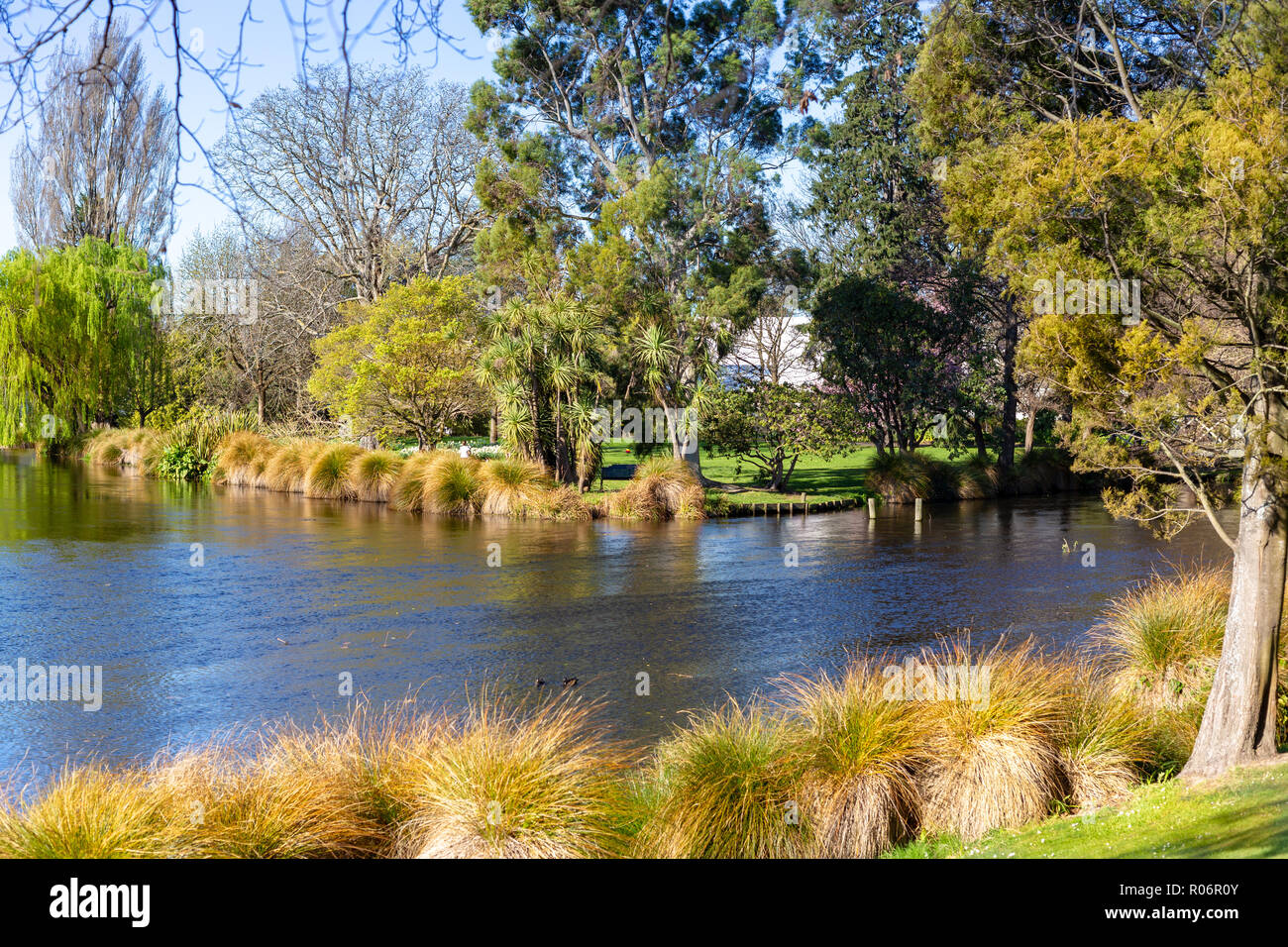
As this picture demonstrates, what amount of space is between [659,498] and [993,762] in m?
18.3

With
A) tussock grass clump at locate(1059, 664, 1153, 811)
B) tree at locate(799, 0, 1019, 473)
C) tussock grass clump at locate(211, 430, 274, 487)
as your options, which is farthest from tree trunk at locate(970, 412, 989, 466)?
tussock grass clump at locate(1059, 664, 1153, 811)

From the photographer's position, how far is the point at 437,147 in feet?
122

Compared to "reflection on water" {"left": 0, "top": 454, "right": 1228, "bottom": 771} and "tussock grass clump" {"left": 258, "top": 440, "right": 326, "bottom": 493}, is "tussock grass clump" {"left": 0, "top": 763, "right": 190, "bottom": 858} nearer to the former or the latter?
"reflection on water" {"left": 0, "top": 454, "right": 1228, "bottom": 771}

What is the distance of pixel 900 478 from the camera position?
1139 inches

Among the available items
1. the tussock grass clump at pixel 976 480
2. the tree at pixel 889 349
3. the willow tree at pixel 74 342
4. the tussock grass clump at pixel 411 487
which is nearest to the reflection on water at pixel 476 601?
the tussock grass clump at pixel 411 487

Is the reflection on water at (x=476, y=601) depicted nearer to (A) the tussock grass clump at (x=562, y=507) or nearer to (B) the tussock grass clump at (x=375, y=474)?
(A) the tussock grass clump at (x=562, y=507)

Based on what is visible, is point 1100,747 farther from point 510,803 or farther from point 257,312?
point 257,312

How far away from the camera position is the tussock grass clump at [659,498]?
2469 cm

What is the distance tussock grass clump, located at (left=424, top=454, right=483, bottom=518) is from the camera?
25625mm

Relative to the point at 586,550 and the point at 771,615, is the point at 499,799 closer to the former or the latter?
the point at 771,615

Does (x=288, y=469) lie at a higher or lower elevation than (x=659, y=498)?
higher

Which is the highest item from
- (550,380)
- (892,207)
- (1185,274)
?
(892,207)

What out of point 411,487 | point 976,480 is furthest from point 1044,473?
point 411,487

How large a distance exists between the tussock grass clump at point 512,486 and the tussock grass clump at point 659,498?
1694mm
